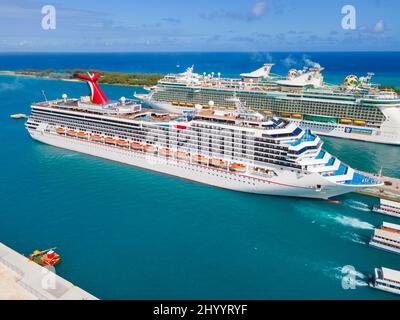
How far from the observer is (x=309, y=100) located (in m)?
62.2

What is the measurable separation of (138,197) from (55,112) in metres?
26.4

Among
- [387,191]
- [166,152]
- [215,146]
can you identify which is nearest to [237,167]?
[215,146]

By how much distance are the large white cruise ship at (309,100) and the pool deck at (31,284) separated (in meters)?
38.2

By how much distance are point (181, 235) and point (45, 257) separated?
1125 cm

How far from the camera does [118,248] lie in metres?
26.6

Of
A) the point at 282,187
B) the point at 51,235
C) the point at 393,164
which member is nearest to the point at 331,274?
the point at 282,187

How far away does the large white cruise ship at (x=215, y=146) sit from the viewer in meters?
33.4

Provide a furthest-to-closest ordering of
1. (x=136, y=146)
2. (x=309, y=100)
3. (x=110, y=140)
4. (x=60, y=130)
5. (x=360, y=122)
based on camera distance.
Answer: (x=309, y=100) → (x=360, y=122) → (x=60, y=130) → (x=110, y=140) → (x=136, y=146)

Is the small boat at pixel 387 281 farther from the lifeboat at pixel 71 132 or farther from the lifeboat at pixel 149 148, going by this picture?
the lifeboat at pixel 71 132

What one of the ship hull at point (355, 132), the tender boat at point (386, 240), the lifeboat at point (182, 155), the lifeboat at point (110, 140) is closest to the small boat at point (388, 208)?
the tender boat at point (386, 240)

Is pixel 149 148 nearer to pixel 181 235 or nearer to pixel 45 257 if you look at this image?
pixel 181 235

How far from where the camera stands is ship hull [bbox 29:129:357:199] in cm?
3316

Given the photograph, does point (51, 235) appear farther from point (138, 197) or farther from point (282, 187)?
point (282, 187)

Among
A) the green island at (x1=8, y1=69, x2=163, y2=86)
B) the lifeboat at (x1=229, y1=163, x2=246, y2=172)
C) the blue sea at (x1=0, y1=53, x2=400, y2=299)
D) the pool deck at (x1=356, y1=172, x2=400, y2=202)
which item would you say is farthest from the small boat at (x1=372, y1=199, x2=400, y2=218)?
the green island at (x1=8, y1=69, x2=163, y2=86)
